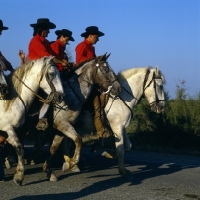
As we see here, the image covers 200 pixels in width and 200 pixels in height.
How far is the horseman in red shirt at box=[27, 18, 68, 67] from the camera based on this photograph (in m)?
10.3

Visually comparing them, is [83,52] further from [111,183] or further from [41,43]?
[111,183]

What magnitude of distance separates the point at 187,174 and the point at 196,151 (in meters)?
4.91

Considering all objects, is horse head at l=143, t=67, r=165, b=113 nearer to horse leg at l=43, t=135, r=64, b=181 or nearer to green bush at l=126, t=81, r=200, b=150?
horse leg at l=43, t=135, r=64, b=181

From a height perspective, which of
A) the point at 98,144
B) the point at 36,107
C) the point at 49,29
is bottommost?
the point at 98,144

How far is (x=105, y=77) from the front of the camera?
10492mm

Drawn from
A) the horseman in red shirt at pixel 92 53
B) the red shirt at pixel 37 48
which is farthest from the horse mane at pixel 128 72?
the red shirt at pixel 37 48

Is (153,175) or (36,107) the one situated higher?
(36,107)

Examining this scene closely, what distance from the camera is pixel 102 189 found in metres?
9.02

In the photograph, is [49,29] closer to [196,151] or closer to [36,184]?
[36,184]

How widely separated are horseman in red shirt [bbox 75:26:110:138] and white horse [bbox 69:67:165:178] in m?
0.20

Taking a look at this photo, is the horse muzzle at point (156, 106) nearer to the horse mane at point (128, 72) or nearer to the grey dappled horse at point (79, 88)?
the horse mane at point (128, 72)

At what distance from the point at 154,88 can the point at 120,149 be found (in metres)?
1.68

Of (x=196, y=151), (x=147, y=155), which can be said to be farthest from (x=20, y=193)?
(x=196, y=151)

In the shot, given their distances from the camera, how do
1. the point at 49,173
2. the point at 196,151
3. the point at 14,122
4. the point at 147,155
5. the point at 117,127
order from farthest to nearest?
the point at 196,151 → the point at 147,155 → the point at 117,127 → the point at 49,173 → the point at 14,122
